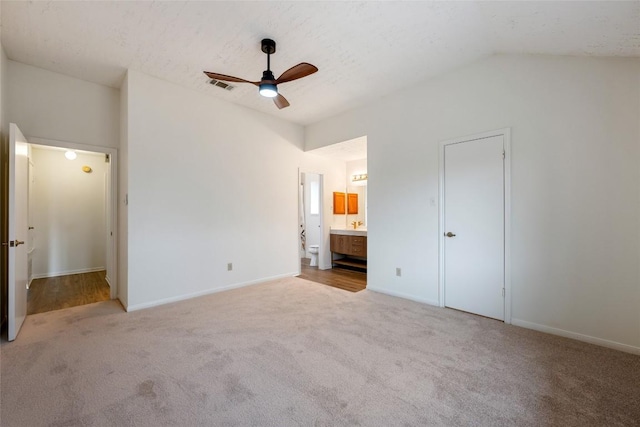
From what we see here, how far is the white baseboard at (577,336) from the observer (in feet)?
7.71

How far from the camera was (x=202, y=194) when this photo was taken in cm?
397

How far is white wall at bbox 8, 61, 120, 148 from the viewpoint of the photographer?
10.5ft

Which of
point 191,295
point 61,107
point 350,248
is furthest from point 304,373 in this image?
point 61,107

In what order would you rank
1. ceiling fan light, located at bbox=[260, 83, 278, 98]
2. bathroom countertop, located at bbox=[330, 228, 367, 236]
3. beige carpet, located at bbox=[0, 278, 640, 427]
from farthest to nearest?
bathroom countertop, located at bbox=[330, 228, 367, 236]
ceiling fan light, located at bbox=[260, 83, 278, 98]
beige carpet, located at bbox=[0, 278, 640, 427]

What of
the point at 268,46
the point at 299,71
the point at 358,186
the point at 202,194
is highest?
the point at 268,46

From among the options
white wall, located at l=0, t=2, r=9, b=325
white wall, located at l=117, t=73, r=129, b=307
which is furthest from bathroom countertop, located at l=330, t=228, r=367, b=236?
white wall, located at l=0, t=2, r=9, b=325

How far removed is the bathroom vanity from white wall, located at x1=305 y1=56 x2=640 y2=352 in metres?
1.85

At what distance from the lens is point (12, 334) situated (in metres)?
2.53

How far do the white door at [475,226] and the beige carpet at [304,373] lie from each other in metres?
0.30

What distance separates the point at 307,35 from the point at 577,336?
382 centimetres

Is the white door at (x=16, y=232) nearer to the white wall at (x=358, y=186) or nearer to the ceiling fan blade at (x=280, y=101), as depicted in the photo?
the ceiling fan blade at (x=280, y=101)

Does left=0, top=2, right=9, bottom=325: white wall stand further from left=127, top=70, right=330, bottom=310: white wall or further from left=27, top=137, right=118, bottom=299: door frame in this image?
left=127, top=70, right=330, bottom=310: white wall

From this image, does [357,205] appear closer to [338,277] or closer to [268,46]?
[338,277]

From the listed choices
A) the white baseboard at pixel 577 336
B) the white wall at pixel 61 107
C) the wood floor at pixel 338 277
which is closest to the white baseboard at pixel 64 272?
the white wall at pixel 61 107
